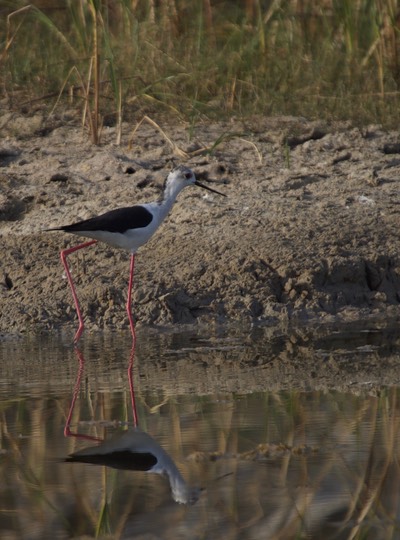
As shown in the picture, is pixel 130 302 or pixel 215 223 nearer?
pixel 130 302

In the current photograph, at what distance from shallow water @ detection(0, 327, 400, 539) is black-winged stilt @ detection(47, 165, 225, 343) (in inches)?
21.6

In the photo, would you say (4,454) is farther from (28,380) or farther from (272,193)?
(272,193)

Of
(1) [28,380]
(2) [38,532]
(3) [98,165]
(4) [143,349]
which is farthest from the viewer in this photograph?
(3) [98,165]

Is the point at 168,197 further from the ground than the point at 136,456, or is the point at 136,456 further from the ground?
the point at 136,456

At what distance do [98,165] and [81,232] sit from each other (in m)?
1.78

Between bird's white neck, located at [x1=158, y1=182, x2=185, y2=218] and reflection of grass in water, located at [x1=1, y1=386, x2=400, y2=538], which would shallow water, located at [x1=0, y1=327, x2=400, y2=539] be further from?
bird's white neck, located at [x1=158, y1=182, x2=185, y2=218]

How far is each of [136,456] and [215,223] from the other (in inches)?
130

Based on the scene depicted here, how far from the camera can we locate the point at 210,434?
13.7 ft

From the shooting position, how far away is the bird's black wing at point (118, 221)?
6.26 m

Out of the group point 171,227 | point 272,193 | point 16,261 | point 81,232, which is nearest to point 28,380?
point 81,232

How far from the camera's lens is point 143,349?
5.90 metres

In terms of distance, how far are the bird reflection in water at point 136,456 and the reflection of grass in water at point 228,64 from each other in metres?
4.21

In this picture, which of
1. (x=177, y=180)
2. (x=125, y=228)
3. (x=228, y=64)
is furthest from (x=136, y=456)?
(x=228, y=64)

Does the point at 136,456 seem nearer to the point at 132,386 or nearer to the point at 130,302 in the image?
the point at 132,386
